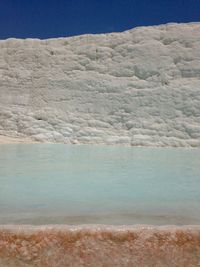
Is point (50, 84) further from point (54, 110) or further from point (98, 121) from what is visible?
point (98, 121)

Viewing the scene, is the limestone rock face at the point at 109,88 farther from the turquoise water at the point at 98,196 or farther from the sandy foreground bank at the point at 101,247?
the sandy foreground bank at the point at 101,247

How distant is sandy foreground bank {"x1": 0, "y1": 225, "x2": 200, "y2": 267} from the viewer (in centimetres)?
150

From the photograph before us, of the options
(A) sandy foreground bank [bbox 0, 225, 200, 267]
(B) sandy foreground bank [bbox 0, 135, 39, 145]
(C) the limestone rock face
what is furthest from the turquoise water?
(C) the limestone rock face

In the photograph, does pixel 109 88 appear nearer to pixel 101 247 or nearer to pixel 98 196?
pixel 98 196

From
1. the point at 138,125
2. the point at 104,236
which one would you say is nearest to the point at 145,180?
the point at 104,236


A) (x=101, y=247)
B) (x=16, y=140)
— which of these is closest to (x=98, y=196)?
(x=101, y=247)

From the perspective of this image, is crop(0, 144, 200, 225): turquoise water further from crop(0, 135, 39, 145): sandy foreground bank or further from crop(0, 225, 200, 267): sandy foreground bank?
crop(0, 135, 39, 145): sandy foreground bank

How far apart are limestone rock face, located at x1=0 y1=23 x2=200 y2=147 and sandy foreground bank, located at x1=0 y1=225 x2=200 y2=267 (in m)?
10.3

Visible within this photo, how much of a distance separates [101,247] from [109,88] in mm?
11953

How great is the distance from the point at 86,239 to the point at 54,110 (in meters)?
11.9

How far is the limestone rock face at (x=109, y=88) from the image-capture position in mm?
12414

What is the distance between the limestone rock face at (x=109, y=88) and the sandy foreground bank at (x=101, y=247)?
10.3m

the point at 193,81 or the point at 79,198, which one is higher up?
the point at 193,81

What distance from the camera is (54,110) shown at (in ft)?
43.6
